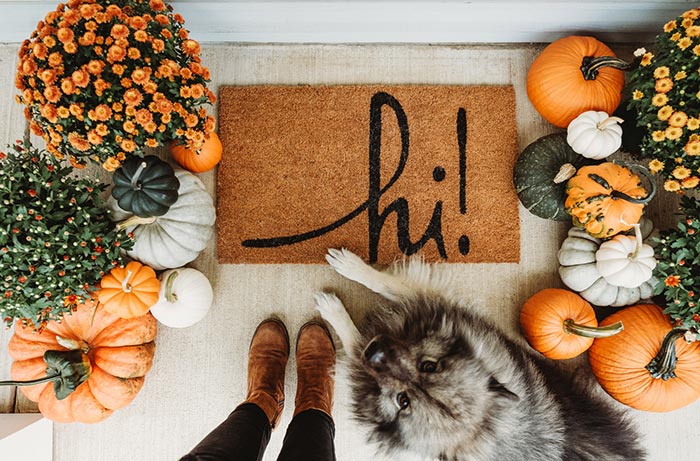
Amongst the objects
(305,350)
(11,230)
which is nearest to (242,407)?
(305,350)

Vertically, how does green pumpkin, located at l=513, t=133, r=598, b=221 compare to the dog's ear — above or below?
above

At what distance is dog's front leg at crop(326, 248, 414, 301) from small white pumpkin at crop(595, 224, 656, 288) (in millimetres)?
797

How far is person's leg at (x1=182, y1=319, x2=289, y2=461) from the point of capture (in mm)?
1586

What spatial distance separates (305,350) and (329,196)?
704mm

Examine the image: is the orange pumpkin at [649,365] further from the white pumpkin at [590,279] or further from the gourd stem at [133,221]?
the gourd stem at [133,221]

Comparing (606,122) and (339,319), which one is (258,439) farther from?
(606,122)

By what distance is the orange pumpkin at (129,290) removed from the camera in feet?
6.31

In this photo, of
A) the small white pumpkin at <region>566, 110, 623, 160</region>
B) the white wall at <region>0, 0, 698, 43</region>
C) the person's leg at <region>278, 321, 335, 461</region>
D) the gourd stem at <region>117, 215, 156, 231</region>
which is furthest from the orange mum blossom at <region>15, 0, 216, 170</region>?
the small white pumpkin at <region>566, 110, 623, 160</region>

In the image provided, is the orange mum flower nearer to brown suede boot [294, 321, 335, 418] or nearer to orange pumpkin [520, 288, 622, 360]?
orange pumpkin [520, 288, 622, 360]

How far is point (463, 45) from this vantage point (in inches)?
92.8

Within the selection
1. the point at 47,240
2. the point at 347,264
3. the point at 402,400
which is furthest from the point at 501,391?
the point at 47,240

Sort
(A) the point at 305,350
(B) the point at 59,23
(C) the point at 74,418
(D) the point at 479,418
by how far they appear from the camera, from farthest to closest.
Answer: (A) the point at 305,350 → (C) the point at 74,418 → (D) the point at 479,418 → (B) the point at 59,23

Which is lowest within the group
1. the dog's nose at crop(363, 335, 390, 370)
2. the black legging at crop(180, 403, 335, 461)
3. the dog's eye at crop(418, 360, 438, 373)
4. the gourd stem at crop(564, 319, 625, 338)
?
the black legging at crop(180, 403, 335, 461)

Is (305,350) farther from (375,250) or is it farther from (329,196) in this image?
(329,196)
